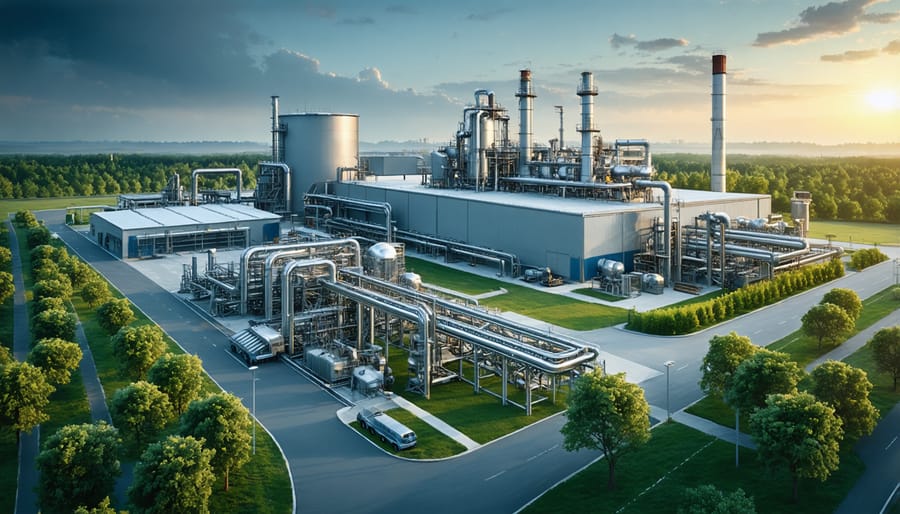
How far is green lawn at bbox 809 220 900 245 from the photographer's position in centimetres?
8164

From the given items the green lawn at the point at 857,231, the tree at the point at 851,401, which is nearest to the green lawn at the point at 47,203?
the green lawn at the point at 857,231

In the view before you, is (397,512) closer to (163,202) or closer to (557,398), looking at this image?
(557,398)

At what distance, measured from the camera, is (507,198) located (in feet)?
228

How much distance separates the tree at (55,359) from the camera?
32.1 metres

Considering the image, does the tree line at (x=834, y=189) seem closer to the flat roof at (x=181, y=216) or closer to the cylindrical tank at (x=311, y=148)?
the cylindrical tank at (x=311, y=148)

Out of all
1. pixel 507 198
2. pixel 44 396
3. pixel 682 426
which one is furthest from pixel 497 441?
pixel 507 198

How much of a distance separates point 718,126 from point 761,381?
57984mm

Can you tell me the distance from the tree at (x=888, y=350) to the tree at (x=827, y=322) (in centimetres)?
454

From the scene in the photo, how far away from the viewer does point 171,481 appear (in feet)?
68.5

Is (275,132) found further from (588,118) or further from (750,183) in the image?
(750,183)

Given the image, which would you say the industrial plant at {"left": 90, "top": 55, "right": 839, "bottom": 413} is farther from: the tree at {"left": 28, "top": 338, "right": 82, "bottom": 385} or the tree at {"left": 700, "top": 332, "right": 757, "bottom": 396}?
the tree at {"left": 28, "top": 338, "right": 82, "bottom": 385}

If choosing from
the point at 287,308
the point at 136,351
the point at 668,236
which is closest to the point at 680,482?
the point at 287,308

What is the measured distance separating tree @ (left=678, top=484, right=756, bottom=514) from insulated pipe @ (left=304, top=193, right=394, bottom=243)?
182 ft

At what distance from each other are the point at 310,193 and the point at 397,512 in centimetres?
7368
